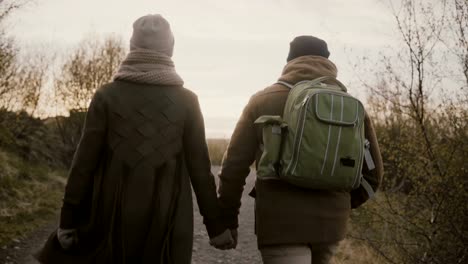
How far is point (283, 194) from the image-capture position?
286 cm

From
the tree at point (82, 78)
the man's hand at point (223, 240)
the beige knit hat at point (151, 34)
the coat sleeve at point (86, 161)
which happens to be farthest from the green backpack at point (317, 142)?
the tree at point (82, 78)

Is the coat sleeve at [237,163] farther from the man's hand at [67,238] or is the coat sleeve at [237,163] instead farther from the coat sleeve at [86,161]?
the man's hand at [67,238]

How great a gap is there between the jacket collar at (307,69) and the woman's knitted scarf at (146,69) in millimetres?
719

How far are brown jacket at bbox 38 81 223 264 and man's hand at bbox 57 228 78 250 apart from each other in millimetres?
33

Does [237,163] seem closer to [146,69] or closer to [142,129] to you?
[142,129]

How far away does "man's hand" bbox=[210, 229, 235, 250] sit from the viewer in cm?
308

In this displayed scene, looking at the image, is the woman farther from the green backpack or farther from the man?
the green backpack

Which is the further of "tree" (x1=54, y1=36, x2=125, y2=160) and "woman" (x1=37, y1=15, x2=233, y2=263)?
"tree" (x1=54, y1=36, x2=125, y2=160)

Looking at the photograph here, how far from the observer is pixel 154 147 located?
108 inches

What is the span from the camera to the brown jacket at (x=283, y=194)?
9.28 feet

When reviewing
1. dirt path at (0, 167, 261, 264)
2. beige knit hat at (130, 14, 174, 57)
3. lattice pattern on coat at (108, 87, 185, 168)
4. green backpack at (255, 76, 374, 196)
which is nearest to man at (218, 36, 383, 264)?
green backpack at (255, 76, 374, 196)

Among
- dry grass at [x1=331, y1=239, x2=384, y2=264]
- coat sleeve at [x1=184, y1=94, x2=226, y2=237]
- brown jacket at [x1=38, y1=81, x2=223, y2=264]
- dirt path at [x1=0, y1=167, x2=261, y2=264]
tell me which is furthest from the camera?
dry grass at [x1=331, y1=239, x2=384, y2=264]

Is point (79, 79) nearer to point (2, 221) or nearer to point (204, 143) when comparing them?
point (2, 221)

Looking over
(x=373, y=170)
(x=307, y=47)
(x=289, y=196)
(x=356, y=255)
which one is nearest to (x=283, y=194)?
(x=289, y=196)
